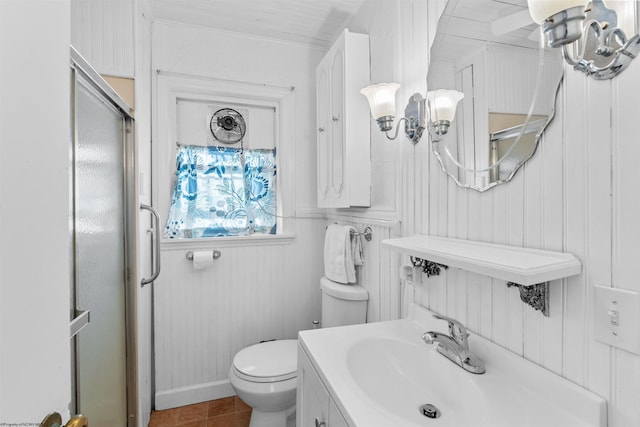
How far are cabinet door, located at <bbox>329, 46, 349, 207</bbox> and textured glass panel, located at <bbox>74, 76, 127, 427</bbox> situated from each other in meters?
1.05

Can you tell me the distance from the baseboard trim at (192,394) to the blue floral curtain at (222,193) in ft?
3.23

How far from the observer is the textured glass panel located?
102cm

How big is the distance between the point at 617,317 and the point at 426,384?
56 cm

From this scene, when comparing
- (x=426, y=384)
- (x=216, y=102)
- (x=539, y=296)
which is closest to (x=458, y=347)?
(x=426, y=384)

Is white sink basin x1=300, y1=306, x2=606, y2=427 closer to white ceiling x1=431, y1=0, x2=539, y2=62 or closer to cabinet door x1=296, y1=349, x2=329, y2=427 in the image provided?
cabinet door x1=296, y1=349, x2=329, y2=427

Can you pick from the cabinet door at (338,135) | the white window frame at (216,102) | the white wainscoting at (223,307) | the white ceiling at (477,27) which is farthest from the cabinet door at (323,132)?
the white ceiling at (477,27)

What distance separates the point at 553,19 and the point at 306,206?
1817 mm

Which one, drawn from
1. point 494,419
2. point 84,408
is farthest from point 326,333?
point 84,408

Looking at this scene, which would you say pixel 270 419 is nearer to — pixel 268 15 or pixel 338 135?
pixel 338 135

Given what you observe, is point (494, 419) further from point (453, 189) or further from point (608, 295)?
point (453, 189)

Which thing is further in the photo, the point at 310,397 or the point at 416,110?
the point at 416,110

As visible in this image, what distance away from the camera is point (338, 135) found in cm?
176

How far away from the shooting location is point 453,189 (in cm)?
111

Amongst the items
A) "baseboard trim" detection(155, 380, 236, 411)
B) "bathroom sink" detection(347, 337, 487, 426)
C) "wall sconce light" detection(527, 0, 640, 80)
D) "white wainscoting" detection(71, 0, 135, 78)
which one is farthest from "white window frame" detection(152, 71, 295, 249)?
"wall sconce light" detection(527, 0, 640, 80)
